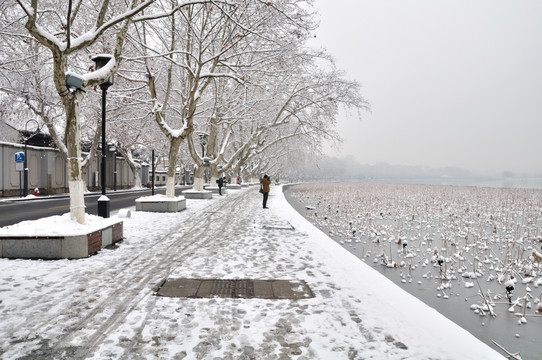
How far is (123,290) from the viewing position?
4961mm

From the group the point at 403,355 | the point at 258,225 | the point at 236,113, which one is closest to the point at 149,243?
the point at 258,225

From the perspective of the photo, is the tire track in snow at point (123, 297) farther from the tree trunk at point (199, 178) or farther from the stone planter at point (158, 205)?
the tree trunk at point (199, 178)

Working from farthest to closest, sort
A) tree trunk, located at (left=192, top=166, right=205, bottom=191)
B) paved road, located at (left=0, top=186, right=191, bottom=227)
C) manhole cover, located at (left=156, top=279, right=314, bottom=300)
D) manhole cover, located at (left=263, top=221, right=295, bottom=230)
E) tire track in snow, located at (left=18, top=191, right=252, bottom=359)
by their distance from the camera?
tree trunk, located at (left=192, top=166, right=205, bottom=191)
paved road, located at (left=0, top=186, right=191, bottom=227)
manhole cover, located at (left=263, top=221, right=295, bottom=230)
manhole cover, located at (left=156, top=279, right=314, bottom=300)
tire track in snow, located at (left=18, top=191, right=252, bottom=359)

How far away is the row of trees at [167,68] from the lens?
26.1 feet

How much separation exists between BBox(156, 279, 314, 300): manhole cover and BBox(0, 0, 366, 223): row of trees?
386cm

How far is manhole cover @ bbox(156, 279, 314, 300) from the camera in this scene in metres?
4.84

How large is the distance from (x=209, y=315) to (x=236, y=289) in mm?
1008

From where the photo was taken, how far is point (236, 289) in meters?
5.13

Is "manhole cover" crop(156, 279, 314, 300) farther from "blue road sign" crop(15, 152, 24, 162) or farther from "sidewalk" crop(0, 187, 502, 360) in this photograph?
"blue road sign" crop(15, 152, 24, 162)

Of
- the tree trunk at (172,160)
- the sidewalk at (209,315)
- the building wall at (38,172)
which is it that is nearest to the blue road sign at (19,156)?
the building wall at (38,172)

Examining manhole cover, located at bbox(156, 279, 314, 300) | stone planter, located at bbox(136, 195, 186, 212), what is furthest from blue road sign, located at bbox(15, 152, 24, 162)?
manhole cover, located at bbox(156, 279, 314, 300)

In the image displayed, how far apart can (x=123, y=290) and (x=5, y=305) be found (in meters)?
1.39

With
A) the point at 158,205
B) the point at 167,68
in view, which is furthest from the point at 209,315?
the point at 167,68

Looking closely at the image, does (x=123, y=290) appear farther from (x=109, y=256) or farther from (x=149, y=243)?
(x=149, y=243)
